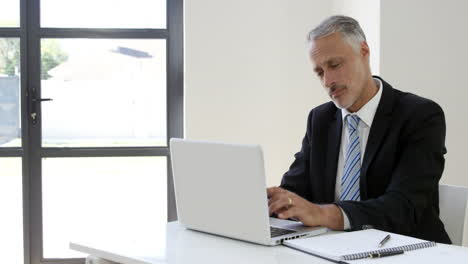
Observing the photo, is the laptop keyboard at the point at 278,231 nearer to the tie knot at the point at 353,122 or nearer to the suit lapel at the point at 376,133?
the suit lapel at the point at 376,133

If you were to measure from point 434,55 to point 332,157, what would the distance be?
5.14ft

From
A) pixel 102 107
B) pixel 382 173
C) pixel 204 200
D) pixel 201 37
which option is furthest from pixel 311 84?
pixel 204 200

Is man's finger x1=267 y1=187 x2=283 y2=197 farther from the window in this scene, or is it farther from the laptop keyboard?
the window

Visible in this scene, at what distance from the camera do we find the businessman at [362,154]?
1664mm

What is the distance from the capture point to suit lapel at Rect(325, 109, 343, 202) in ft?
6.44

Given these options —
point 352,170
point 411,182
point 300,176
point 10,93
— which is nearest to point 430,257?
point 411,182

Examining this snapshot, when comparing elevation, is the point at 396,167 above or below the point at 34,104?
below

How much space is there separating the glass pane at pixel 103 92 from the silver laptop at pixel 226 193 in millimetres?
2479

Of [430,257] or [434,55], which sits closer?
[430,257]

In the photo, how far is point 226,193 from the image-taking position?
1.56 metres

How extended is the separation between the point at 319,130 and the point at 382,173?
30 centimetres

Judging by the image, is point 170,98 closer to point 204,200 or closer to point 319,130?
point 319,130

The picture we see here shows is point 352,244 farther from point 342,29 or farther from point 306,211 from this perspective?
point 342,29

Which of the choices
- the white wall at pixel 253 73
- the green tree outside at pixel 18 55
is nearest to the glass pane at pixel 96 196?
the white wall at pixel 253 73
